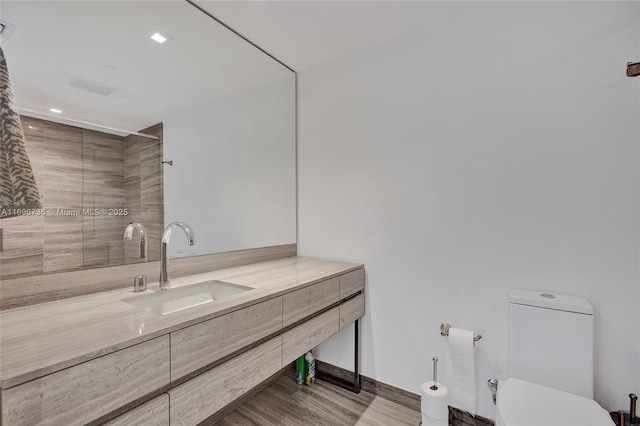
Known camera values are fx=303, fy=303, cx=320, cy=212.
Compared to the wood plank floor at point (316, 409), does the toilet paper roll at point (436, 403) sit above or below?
above

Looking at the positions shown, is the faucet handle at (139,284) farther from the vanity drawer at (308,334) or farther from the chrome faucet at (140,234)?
the vanity drawer at (308,334)

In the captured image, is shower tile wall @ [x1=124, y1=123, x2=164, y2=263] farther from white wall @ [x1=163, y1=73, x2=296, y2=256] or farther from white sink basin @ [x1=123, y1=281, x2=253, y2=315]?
white sink basin @ [x1=123, y1=281, x2=253, y2=315]

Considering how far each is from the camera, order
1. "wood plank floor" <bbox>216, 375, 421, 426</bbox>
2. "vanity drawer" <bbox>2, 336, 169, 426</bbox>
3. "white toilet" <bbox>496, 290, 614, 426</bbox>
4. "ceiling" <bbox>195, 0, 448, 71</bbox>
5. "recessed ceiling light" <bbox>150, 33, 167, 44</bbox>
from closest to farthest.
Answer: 1. "vanity drawer" <bbox>2, 336, 169, 426</bbox>
2. "white toilet" <bbox>496, 290, 614, 426</bbox>
3. "recessed ceiling light" <bbox>150, 33, 167, 44</bbox>
4. "ceiling" <bbox>195, 0, 448, 71</bbox>
5. "wood plank floor" <bbox>216, 375, 421, 426</bbox>

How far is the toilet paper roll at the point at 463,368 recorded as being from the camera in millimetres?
1578

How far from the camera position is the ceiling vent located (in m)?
1.32

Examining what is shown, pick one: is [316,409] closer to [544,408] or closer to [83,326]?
[544,408]

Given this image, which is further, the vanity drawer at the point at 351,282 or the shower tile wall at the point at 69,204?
the vanity drawer at the point at 351,282

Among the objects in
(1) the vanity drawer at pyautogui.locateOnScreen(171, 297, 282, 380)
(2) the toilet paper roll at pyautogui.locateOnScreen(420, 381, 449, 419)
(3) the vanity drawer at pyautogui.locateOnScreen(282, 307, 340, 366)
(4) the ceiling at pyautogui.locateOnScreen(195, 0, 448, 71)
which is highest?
(4) the ceiling at pyautogui.locateOnScreen(195, 0, 448, 71)

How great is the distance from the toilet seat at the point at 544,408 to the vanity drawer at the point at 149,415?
1.18 m

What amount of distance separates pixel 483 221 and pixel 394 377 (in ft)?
3.75

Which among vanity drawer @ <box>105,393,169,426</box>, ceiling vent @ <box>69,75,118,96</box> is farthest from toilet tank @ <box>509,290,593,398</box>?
ceiling vent @ <box>69,75,118,96</box>

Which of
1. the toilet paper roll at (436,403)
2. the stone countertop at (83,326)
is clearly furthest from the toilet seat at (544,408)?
the stone countertop at (83,326)

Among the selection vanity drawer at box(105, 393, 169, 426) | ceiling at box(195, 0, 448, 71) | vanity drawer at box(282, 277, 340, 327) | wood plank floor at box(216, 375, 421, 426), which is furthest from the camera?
wood plank floor at box(216, 375, 421, 426)

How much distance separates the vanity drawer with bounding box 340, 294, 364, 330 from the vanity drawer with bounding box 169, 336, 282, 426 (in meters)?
0.56
